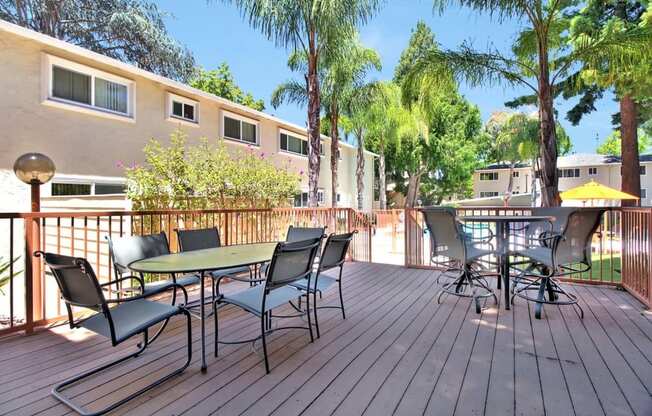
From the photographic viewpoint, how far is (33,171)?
3611 millimetres

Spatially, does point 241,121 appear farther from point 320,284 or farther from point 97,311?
point 97,311

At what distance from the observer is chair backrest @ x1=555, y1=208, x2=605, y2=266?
3650 mm

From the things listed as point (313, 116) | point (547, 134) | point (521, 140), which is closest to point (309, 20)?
point (313, 116)

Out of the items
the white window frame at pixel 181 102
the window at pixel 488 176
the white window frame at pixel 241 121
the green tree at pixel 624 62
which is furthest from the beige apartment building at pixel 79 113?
the window at pixel 488 176

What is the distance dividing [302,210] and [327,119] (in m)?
9.29

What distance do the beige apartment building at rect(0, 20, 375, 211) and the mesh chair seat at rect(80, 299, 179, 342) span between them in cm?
549

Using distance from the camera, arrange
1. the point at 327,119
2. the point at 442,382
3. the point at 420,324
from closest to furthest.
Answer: the point at 442,382 < the point at 420,324 < the point at 327,119

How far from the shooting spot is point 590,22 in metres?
8.20

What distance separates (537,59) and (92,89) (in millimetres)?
8958

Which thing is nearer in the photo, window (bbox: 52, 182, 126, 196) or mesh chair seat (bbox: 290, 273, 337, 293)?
mesh chair seat (bbox: 290, 273, 337, 293)

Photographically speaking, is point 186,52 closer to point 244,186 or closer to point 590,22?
point 244,186

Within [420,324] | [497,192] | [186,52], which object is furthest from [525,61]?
[497,192]

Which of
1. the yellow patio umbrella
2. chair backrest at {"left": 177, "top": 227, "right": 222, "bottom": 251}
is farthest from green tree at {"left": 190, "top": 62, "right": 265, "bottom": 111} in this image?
chair backrest at {"left": 177, "top": 227, "right": 222, "bottom": 251}

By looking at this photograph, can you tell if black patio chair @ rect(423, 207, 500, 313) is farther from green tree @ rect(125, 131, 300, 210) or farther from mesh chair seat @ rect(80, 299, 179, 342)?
green tree @ rect(125, 131, 300, 210)
